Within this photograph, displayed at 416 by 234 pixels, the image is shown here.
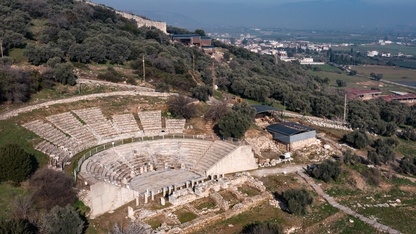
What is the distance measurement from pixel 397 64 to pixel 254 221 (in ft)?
540

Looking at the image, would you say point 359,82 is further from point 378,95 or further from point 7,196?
point 7,196

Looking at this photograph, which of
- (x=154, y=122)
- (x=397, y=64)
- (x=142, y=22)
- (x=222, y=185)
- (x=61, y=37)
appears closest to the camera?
(x=222, y=185)

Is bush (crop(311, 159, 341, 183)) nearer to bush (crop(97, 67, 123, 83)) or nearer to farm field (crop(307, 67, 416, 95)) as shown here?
bush (crop(97, 67, 123, 83))

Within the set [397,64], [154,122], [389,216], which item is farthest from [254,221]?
[397,64]

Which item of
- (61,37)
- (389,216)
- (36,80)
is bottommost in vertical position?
(389,216)

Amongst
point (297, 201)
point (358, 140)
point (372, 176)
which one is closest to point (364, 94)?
point (358, 140)

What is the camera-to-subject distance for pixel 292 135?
3841cm

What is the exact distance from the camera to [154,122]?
Answer: 1519 inches

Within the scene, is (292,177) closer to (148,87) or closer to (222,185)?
(222,185)

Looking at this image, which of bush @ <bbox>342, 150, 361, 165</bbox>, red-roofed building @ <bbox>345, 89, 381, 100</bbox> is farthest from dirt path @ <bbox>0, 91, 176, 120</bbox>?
red-roofed building @ <bbox>345, 89, 381, 100</bbox>

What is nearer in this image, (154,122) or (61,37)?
(154,122)

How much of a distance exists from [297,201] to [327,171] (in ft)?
23.6

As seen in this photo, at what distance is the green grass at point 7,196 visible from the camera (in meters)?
21.3

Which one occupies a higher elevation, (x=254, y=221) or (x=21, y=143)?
(x=21, y=143)
